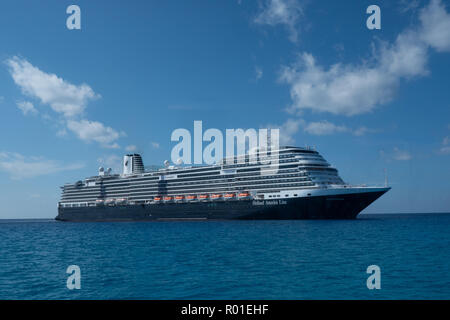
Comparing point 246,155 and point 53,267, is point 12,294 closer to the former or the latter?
point 53,267

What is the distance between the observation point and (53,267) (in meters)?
26.8

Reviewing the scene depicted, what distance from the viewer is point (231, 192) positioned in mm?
86125

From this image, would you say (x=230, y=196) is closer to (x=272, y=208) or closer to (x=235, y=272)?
(x=272, y=208)

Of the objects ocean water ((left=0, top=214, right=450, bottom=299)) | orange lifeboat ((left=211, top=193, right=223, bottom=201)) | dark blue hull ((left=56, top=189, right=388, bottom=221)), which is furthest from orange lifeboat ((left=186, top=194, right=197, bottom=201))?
ocean water ((left=0, top=214, right=450, bottom=299))

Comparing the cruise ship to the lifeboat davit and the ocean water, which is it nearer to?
the lifeboat davit

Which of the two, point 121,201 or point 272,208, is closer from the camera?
point 272,208

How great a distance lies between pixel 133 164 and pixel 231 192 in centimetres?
4739

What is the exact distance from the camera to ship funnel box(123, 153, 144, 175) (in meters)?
118

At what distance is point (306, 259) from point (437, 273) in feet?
28.9

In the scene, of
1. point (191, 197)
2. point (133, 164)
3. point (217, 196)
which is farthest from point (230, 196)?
point (133, 164)

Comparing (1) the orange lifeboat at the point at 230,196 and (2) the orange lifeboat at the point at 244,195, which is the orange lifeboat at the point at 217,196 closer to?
(1) the orange lifeboat at the point at 230,196

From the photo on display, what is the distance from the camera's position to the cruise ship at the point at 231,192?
7212 centimetres

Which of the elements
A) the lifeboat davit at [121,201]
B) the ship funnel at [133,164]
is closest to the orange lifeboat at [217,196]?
the lifeboat davit at [121,201]
